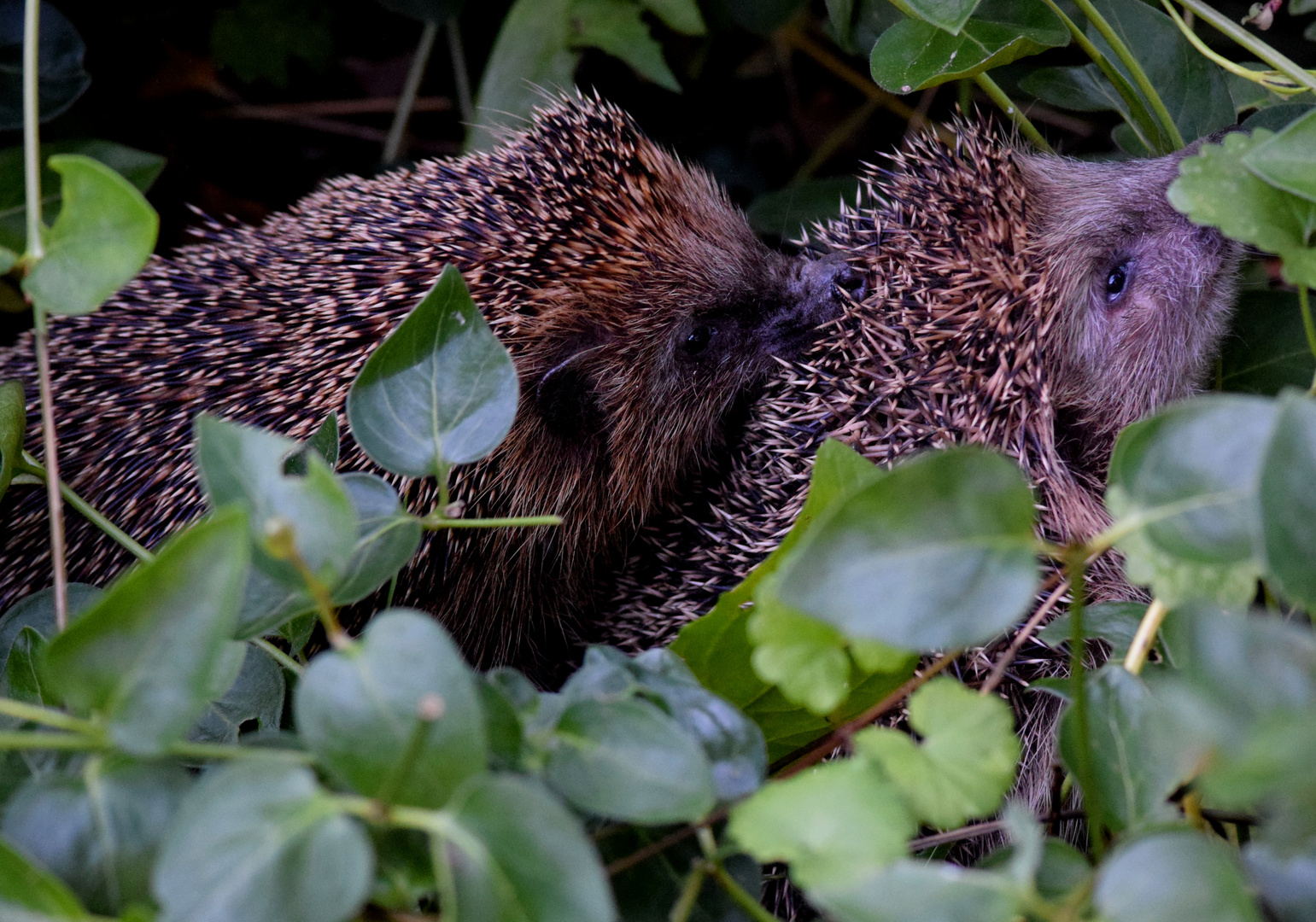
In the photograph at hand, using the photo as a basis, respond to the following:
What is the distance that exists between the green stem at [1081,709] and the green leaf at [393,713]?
1.33ft

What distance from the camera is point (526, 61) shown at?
2.11 meters

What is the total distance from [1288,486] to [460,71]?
2.06m

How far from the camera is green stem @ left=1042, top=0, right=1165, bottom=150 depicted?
150 centimetres

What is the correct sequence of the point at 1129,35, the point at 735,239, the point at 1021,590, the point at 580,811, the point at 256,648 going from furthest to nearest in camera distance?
the point at 735,239 < the point at 1129,35 < the point at 256,648 < the point at 580,811 < the point at 1021,590

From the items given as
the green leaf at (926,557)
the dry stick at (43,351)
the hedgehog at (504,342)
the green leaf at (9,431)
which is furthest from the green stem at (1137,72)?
the green leaf at (9,431)

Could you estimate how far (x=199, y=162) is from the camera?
255 centimetres

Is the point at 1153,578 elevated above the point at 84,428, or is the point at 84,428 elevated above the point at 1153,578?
the point at 1153,578

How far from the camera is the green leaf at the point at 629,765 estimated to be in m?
0.73

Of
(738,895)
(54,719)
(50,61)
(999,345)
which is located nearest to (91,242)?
(54,719)

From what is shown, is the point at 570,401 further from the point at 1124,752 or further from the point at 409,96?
the point at 1124,752

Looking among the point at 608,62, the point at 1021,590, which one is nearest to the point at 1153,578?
the point at 1021,590

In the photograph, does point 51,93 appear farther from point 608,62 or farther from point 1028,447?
point 1028,447

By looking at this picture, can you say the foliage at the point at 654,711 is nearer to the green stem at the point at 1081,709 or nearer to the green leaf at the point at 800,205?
the green stem at the point at 1081,709

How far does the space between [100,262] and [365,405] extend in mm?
239
